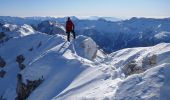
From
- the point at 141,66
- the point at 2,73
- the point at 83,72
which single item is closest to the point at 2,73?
the point at 2,73

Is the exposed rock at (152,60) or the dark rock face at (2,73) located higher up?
the exposed rock at (152,60)

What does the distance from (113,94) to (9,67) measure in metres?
33.3

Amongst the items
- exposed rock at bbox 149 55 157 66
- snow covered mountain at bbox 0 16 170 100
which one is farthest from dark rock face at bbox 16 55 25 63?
exposed rock at bbox 149 55 157 66

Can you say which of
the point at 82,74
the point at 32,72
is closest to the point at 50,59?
the point at 32,72

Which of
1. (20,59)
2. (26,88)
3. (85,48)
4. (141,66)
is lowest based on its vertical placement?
(20,59)

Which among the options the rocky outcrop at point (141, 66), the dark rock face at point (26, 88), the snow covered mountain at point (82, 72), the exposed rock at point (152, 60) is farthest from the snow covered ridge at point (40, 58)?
the exposed rock at point (152, 60)

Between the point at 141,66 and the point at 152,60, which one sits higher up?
the point at 152,60

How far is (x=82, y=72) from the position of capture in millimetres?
30641

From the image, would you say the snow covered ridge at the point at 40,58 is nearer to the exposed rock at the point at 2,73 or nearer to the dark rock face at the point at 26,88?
the exposed rock at the point at 2,73

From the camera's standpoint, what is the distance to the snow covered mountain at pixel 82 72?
18688 millimetres

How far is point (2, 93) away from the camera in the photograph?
42.8 meters

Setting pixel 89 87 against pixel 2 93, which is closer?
pixel 89 87

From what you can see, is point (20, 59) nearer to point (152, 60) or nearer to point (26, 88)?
point (26, 88)

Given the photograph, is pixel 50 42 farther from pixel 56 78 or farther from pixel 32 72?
pixel 56 78
